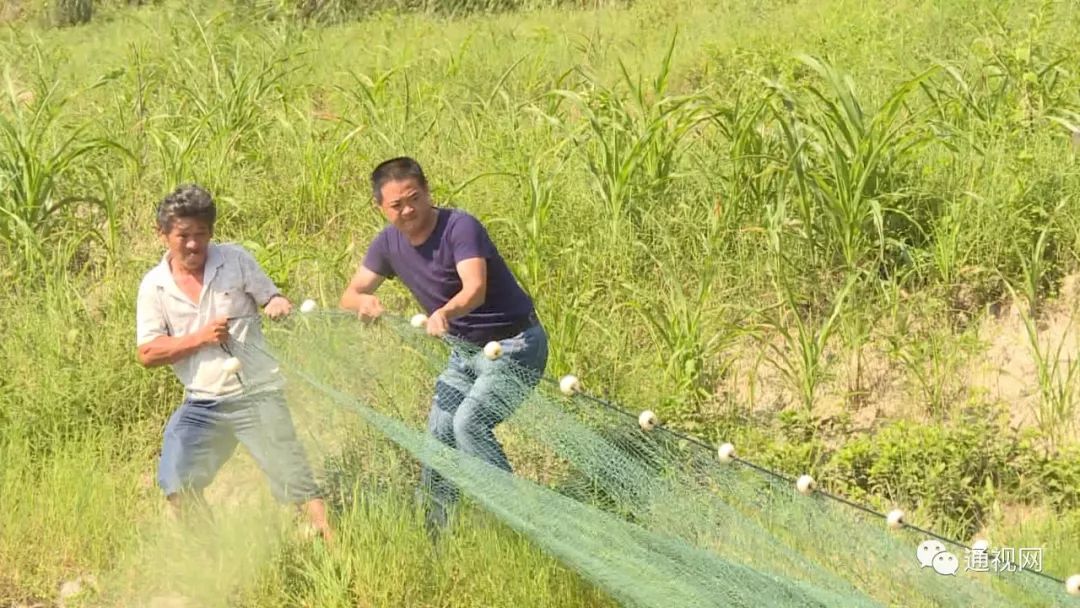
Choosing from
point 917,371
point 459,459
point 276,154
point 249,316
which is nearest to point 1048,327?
point 917,371

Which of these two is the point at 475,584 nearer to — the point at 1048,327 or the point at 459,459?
the point at 459,459

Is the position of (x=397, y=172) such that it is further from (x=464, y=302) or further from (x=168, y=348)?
(x=168, y=348)

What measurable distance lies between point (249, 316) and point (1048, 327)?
3.18m

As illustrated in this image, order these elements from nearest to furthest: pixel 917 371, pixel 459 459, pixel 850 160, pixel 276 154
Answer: pixel 459 459 → pixel 917 371 → pixel 850 160 → pixel 276 154

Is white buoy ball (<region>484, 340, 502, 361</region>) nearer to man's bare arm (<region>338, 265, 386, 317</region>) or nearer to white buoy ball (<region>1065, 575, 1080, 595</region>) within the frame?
man's bare arm (<region>338, 265, 386, 317</region>)

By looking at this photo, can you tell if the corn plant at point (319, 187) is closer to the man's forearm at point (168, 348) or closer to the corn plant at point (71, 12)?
the man's forearm at point (168, 348)

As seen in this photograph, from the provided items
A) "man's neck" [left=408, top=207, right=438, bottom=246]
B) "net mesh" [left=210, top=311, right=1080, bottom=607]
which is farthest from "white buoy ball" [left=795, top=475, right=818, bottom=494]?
"man's neck" [left=408, top=207, right=438, bottom=246]

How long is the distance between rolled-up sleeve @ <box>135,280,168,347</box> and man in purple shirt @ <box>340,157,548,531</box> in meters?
0.61

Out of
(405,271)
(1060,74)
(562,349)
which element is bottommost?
(562,349)

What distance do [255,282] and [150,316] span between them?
36 centimetres

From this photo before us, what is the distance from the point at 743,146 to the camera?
633cm

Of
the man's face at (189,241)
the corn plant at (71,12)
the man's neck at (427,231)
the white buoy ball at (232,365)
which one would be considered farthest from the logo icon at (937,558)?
the corn plant at (71,12)

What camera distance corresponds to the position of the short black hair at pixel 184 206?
4637 millimetres

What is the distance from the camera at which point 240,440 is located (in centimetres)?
487
